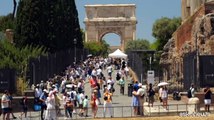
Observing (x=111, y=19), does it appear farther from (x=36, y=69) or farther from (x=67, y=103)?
(x=67, y=103)

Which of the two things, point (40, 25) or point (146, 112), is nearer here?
point (146, 112)

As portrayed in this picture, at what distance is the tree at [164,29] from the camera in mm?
96000

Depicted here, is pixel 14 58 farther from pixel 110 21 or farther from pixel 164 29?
pixel 110 21

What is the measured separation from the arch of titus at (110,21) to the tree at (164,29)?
1156 inches

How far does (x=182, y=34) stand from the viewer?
52.8 m

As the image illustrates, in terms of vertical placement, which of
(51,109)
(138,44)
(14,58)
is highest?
(138,44)

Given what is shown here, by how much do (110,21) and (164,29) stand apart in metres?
39.1

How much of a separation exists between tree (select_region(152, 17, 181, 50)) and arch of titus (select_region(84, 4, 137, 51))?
96.3 ft

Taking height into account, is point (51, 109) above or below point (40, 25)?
below

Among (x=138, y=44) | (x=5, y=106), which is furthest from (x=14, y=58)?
(x=138, y=44)

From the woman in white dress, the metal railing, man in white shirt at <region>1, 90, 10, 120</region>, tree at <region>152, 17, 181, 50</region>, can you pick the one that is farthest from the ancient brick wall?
tree at <region>152, 17, 181, 50</region>

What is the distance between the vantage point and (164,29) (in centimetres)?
9706

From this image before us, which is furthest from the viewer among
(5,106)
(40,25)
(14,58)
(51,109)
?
(40,25)

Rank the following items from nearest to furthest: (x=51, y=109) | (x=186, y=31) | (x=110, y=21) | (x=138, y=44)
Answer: (x=51, y=109), (x=186, y=31), (x=138, y=44), (x=110, y=21)
